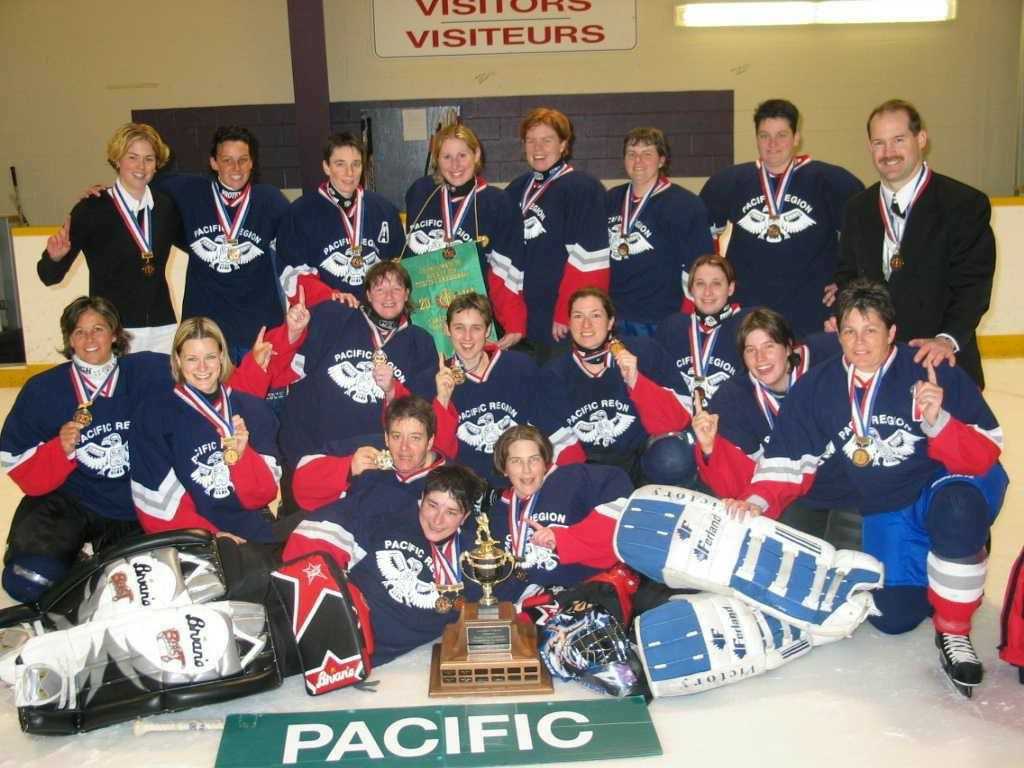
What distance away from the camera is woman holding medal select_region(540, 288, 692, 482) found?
3674 millimetres

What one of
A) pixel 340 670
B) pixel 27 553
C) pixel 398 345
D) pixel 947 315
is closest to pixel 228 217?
pixel 398 345

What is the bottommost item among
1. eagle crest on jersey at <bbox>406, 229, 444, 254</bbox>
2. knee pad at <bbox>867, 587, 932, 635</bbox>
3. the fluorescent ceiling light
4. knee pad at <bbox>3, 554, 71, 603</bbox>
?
knee pad at <bbox>867, 587, 932, 635</bbox>

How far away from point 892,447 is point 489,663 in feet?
4.54

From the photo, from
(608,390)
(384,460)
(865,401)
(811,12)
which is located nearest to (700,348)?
(608,390)

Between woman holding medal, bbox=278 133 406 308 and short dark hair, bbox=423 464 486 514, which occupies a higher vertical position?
woman holding medal, bbox=278 133 406 308

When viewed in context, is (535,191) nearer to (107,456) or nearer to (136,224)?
(136,224)

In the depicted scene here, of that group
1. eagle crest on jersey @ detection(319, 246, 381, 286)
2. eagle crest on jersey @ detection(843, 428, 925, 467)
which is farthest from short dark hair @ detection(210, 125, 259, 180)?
eagle crest on jersey @ detection(843, 428, 925, 467)

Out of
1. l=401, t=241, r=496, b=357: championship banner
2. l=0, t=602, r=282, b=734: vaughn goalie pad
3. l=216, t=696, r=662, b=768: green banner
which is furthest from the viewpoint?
l=401, t=241, r=496, b=357: championship banner

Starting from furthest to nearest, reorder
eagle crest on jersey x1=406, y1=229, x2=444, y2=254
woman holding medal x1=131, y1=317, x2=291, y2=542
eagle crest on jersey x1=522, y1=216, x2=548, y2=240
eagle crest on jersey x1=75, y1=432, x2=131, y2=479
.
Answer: eagle crest on jersey x1=522, y1=216, x2=548, y2=240, eagle crest on jersey x1=406, y1=229, x2=444, y2=254, eagle crest on jersey x1=75, y1=432, x2=131, y2=479, woman holding medal x1=131, y1=317, x2=291, y2=542

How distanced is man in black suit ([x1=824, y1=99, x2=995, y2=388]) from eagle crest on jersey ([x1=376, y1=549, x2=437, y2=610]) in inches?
71.5

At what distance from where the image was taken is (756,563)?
2.99 metres

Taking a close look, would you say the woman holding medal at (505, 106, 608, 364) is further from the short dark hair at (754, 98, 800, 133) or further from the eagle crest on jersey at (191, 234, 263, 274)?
the eagle crest on jersey at (191, 234, 263, 274)

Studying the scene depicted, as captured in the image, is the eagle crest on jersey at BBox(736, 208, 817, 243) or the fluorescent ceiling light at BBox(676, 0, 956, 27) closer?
the eagle crest on jersey at BBox(736, 208, 817, 243)

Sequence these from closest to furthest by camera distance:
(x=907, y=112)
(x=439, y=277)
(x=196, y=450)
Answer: (x=196, y=450) → (x=907, y=112) → (x=439, y=277)
